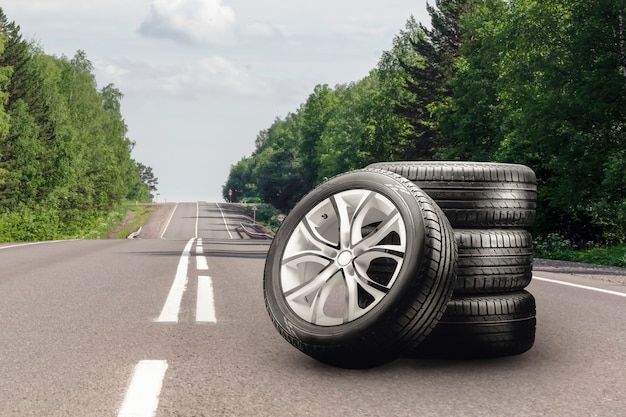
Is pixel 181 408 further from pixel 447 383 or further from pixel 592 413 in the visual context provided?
pixel 592 413

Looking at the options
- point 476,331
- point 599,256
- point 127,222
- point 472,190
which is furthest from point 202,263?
point 127,222

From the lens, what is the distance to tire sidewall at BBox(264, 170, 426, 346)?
4.23 m

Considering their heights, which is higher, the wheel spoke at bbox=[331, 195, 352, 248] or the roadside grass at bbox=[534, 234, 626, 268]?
the wheel spoke at bbox=[331, 195, 352, 248]

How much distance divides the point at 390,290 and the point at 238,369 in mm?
1029

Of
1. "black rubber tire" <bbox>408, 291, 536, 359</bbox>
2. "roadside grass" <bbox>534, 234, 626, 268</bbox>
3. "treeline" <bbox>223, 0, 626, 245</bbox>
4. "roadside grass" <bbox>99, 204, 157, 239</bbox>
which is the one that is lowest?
"roadside grass" <bbox>99, 204, 157, 239</bbox>

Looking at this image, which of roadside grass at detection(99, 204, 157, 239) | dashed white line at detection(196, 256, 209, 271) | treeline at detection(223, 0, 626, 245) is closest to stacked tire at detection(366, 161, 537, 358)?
dashed white line at detection(196, 256, 209, 271)

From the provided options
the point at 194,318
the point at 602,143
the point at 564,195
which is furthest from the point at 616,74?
the point at 194,318

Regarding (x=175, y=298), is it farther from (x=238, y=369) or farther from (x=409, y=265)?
(x=409, y=265)

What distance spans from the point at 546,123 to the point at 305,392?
26795 millimetres

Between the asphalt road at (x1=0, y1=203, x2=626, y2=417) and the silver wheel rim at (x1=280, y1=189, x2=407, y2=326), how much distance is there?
0.40m

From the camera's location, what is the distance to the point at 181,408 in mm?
3584

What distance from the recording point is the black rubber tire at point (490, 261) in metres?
4.88

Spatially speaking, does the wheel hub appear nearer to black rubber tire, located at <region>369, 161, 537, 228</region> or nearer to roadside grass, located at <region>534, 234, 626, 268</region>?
black rubber tire, located at <region>369, 161, 537, 228</region>

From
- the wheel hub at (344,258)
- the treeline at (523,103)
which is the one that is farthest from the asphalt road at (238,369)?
the treeline at (523,103)
